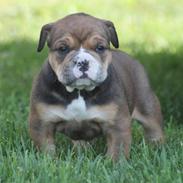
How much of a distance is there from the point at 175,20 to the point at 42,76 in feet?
26.4

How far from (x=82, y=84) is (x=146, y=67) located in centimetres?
430

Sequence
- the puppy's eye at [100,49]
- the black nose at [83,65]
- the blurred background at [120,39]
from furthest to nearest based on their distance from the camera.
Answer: the blurred background at [120,39] → the puppy's eye at [100,49] → the black nose at [83,65]

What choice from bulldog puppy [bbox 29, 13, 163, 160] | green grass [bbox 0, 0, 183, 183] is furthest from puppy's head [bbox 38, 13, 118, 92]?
green grass [bbox 0, 0, 183, 183]

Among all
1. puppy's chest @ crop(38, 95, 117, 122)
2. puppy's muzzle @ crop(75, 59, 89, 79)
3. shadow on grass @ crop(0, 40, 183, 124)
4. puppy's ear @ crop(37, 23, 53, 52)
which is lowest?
shadow on grass @ crop(0, 40, 183, 124)

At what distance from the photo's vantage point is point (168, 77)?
32.1 feet

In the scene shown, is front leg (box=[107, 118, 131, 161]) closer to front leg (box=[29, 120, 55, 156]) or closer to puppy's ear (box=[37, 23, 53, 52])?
front leg (box=[29, 120, 55, 156])

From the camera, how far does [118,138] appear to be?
6051mm

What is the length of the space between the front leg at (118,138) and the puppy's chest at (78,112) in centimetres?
8

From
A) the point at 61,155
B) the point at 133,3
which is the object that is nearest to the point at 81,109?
the point at 61,155

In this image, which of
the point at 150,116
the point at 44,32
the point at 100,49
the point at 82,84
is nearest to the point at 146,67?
the point at 150,116

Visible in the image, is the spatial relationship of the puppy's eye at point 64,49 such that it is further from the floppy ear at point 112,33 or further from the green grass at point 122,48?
the green grass at point 122,48

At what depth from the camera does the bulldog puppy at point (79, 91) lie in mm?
5758

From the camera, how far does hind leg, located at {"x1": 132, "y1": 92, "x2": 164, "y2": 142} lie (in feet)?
22.4

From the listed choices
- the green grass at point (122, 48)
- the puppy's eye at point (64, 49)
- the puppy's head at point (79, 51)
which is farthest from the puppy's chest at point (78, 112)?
the puppy's eye at point (64, 49)
